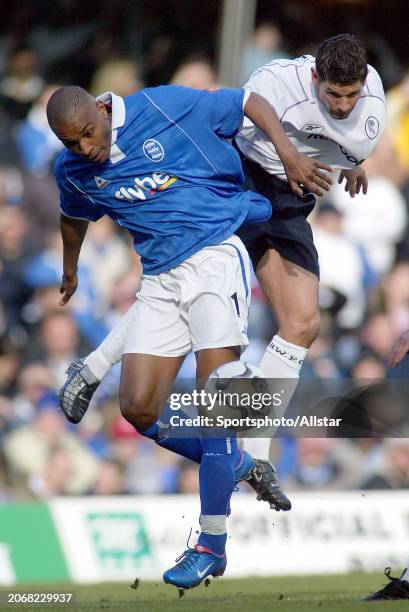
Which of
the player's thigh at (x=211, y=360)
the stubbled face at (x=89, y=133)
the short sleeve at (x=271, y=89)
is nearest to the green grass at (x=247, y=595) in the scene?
the player's thigh at (x=211, y=360)

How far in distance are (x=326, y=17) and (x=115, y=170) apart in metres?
5.66

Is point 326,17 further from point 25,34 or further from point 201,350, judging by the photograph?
point 201,350

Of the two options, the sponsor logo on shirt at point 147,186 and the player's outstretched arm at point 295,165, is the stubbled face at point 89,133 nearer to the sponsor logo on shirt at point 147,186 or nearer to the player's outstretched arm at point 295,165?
the sponsor logo on shirt at point 147,186

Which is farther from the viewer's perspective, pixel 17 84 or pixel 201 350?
pixel 17 84

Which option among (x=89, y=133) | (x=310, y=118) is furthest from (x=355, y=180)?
(x=89, y=133)

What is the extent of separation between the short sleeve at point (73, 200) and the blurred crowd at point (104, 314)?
3.22 m

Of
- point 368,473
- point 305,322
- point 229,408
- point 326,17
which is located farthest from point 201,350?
point 326,17

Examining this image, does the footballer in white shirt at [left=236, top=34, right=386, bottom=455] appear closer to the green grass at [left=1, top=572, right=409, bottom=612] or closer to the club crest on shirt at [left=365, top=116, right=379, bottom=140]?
the club crest on shirt at [left=365, top=116, right=379, bottom=140]

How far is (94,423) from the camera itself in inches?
395

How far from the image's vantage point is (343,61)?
6383 millimetres

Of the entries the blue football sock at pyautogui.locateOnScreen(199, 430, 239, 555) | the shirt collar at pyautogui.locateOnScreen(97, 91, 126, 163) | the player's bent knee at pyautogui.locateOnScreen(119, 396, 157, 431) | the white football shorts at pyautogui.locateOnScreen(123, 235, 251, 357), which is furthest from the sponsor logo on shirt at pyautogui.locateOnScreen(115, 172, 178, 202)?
the blue football sock at pyautogui.locateOnScreen(199, 430, 239, 555)

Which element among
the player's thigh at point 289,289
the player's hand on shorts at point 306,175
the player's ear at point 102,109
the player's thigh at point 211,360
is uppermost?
the player's ear at point 102,109

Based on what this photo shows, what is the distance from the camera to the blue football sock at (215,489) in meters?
6.57

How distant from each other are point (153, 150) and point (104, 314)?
3.95 m
